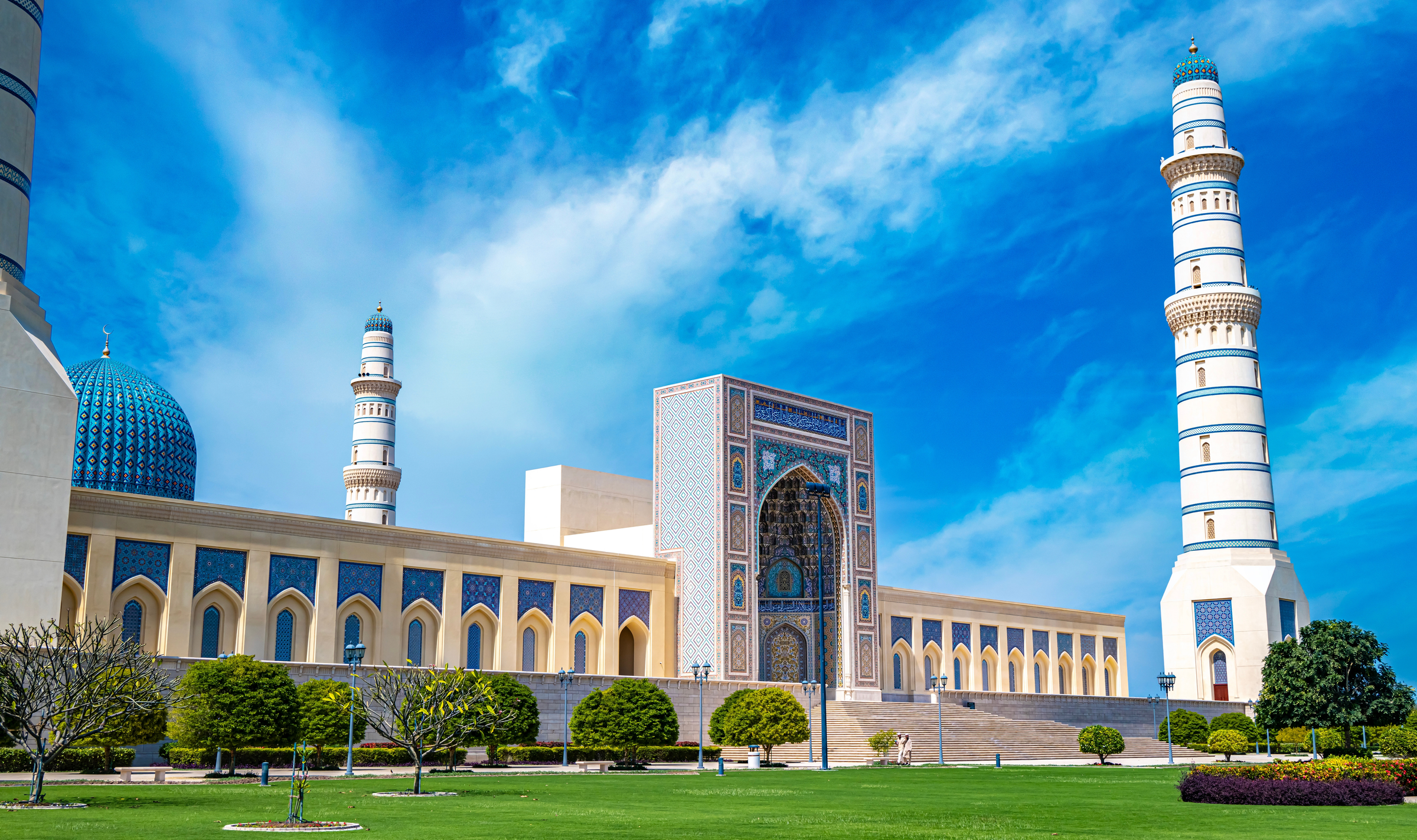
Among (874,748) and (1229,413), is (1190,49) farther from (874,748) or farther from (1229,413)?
(874,748)

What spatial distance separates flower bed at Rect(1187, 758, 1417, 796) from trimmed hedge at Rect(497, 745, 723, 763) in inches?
564

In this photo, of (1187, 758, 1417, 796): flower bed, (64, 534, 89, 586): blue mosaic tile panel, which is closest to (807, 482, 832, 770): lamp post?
(1187, 758, 1417, 796): flower bed

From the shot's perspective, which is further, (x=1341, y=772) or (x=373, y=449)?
(x=373, y=449)

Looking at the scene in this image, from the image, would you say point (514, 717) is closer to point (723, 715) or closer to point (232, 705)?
point (232, 705)

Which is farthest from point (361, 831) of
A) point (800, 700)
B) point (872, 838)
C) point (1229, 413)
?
point (1229, 413)

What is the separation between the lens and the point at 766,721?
30.1m

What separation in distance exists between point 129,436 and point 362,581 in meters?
10.8

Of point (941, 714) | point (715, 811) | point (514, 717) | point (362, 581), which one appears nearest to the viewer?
point (715, 811)

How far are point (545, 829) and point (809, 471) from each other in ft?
96.5

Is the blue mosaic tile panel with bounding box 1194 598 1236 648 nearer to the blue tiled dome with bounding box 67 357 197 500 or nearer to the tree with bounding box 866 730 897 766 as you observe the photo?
the tree with bounding box 866 730 897 766

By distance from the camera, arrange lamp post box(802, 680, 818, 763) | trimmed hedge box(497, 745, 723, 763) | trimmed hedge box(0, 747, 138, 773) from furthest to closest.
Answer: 1. lamp post box(802, 680, 818, 763)
2. trimmed hedge box(497, 745, 723, 763)
3. trimmed hedge box(0, 747, 138, 773)

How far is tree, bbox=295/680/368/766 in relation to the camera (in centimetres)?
2525

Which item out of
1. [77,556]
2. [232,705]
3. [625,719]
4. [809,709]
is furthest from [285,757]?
[809,709]

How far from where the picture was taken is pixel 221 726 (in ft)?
76.3
